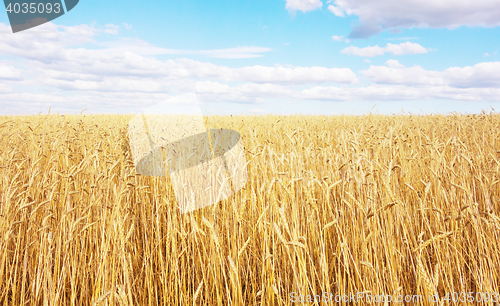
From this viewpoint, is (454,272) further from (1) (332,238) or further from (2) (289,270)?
(2) (289,270)

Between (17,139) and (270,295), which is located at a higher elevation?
(17,139)

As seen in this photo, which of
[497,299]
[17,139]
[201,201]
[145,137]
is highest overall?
[17,139]

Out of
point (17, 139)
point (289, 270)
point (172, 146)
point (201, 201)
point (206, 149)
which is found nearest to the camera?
point (289, 270)

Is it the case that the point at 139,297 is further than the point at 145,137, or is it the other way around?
the point at 145,137

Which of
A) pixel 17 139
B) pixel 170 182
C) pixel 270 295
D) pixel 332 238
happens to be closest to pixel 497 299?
pixel 332 238

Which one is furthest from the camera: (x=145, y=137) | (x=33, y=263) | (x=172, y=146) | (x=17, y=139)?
(x=17, y=139)

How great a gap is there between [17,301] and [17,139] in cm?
376

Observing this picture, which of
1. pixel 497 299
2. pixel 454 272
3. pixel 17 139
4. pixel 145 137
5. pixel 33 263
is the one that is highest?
pixel 17 139

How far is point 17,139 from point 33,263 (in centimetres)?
354

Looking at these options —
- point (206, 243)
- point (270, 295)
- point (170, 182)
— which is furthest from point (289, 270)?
point (170, 182)

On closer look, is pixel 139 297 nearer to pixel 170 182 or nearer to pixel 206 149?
Result: pixel 170 182

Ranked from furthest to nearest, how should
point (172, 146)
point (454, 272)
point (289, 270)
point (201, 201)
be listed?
point (172, 146) → point (201, 201) → point (454, 272) → point (289, 270)

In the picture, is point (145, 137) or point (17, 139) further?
point (17, 139)

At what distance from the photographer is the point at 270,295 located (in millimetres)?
1380
